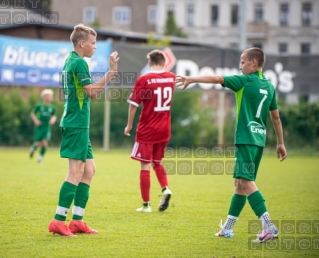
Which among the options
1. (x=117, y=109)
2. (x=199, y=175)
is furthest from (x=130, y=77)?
(x=199, y=175)

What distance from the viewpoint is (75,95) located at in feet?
23.6

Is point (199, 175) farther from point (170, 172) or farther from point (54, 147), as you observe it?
point (54, 147)

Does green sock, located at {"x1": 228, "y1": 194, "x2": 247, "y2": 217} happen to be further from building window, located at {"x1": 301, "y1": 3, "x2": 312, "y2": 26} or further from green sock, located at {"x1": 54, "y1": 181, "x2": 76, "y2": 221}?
building window, located at {"x1": 301, "y1": 3, "x2": 312, "y2": 26}

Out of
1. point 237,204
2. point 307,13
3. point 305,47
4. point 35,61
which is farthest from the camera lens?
point 305,47

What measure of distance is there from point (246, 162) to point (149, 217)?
2316mm

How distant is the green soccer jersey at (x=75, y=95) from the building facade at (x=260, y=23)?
5716 centimetres

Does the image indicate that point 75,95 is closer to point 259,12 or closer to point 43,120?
point 43,120

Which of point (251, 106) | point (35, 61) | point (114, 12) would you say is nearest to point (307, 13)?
point (114, 12)

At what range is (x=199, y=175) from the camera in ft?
55.0

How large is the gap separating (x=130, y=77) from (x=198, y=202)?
492 inches

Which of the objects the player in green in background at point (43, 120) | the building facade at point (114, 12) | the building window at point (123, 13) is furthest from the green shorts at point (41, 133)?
the building window at point (123, 13)

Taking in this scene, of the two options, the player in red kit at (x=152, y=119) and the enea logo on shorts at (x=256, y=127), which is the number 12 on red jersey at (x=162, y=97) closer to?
the player in red kit at (x=152, y=119)

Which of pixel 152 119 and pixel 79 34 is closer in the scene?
pixel 79 34

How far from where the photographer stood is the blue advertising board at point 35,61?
23.4 metres
